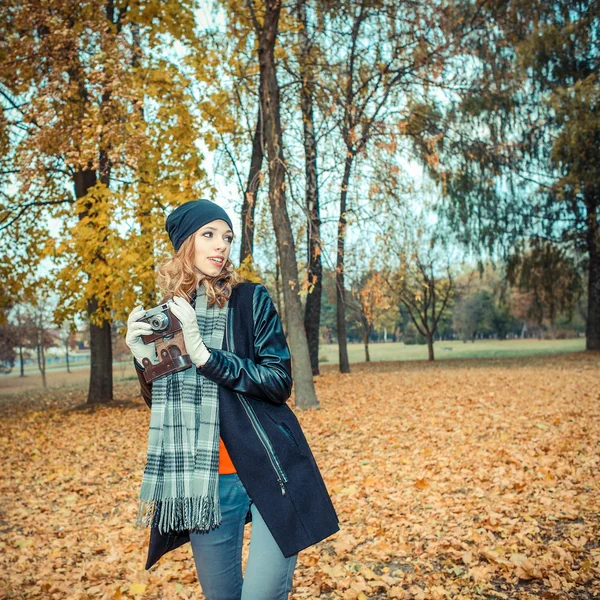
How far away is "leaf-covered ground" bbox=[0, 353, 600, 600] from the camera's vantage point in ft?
12.7

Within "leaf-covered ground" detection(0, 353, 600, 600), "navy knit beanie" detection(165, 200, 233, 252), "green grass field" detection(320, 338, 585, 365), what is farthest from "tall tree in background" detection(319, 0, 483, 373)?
"green grass field" detection(320, 338, 585, 365)

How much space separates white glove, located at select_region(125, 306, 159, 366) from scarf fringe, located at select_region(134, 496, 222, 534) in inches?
18.9

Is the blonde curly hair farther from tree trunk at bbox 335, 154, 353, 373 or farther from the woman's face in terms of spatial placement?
tree trunk at bbox 335, 154, 353, 373

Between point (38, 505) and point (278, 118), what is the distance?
6699 millimetres

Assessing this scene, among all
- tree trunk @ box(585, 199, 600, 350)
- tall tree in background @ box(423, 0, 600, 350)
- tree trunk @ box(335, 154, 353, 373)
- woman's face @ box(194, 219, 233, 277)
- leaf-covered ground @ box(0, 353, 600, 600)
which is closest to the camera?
woman's face @ box(194, 219, 233, 277)

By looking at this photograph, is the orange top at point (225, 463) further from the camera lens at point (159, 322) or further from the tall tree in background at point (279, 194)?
the tall tree in background at point (279, 194)

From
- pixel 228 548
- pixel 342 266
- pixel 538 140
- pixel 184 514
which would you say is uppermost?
pixel 538 140

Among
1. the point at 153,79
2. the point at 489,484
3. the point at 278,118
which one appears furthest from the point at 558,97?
the point at 489,484

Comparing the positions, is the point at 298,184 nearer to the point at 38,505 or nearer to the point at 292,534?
the point at 38,505

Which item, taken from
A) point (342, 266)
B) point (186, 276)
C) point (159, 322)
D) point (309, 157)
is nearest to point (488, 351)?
point (309, 157)

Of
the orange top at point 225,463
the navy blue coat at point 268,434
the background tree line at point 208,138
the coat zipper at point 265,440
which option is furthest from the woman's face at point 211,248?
the background tree line at point 208,138

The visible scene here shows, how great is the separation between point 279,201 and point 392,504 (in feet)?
18.2

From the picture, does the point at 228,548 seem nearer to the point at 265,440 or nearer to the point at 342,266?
the point at 265,440

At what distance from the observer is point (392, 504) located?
536 centimetres
